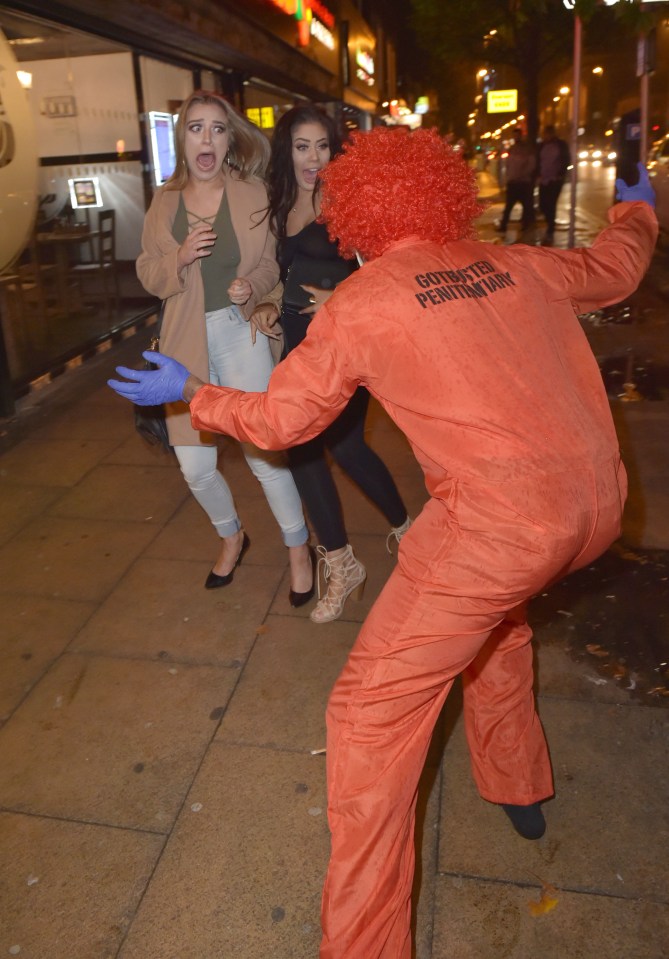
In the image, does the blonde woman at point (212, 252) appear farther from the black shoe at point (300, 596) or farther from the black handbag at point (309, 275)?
the black shoe at point (300, 596)

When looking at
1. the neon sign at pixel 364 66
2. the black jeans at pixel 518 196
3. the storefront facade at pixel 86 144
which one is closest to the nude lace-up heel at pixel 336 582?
the storefront facade at pixel 86 144

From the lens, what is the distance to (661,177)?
13.9m

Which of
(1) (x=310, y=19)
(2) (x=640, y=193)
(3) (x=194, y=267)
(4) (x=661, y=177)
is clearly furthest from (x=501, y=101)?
(2) (x=640, y=193)

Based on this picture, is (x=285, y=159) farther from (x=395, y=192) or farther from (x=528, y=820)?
(x=528, y=820)

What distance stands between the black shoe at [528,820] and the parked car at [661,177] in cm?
1217

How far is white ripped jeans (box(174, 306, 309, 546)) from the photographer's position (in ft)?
11.1

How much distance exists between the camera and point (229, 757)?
2.75m

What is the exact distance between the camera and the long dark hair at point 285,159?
10.7ft

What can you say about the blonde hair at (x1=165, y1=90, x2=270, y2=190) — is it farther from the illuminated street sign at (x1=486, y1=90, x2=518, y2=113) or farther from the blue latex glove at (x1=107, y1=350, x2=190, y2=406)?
the illuminated street sign at (x1=486, y1=90, x2=518, y2=113)

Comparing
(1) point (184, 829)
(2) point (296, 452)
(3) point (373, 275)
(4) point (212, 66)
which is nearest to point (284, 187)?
(2) point (296, 452)

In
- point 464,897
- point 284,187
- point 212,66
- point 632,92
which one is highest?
point 632,92

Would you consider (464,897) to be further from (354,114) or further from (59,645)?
(354,114)

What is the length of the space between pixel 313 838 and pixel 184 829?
1.34 feet

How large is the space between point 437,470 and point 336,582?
182cm
